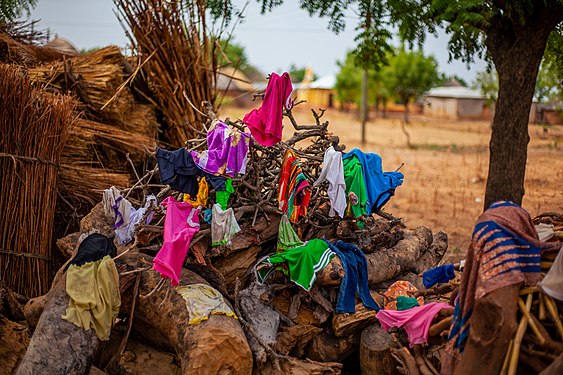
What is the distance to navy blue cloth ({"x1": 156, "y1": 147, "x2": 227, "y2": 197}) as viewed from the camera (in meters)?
3.96

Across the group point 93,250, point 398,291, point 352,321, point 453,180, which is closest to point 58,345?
point 93,250

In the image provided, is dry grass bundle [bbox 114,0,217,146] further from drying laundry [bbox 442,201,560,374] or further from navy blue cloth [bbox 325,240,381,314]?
drying laundry [bbox 442,201,560,374]

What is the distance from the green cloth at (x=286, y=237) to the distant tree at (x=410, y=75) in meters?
21.6

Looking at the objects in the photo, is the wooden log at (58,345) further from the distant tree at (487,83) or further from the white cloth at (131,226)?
the distant tree at (487,83)

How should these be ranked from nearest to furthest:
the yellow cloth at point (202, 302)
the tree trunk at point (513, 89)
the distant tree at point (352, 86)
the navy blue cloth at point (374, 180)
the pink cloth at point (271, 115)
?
the yellow cloth at point (202, 302), the pink cloth at point (271, 115), the navy blue cloth at point (374, 180), the tree trunk at point (513, 89), the distant tree at point (352, 86)

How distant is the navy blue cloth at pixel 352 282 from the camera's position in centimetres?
397

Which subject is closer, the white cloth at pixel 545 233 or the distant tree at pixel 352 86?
the white cloth at pixel 545 233

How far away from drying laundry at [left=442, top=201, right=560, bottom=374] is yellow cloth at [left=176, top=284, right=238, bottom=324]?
4.38 ft

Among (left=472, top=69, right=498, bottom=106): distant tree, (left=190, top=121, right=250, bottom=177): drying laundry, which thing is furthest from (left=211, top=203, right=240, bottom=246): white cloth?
(left=472, top=69, right=498, bottom=106): distant tree

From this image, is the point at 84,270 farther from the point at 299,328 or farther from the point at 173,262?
the point at 299,328

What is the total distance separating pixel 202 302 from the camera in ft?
12.2

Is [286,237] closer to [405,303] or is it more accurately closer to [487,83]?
[405,303]

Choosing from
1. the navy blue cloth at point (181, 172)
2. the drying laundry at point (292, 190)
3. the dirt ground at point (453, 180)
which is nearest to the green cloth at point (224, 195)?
the navy blue cloth at point (181, 172)

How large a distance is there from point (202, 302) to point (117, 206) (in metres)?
1.07
